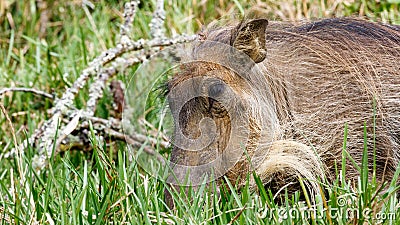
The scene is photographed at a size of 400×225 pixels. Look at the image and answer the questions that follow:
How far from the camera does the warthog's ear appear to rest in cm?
218

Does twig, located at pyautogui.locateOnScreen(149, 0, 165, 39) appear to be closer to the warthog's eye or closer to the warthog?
the warthog

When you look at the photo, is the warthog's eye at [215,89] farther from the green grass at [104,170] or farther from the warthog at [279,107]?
the green grass at [104,170]

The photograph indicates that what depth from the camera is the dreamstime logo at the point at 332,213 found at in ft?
6.33

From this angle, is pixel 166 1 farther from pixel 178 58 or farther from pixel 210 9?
pixel 178 58

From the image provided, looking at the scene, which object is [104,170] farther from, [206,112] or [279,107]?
[279,107]

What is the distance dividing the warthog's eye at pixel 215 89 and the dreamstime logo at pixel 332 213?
380mm

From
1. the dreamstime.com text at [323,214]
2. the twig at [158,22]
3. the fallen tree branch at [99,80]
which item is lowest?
the dreamstime.com text at [323,214]

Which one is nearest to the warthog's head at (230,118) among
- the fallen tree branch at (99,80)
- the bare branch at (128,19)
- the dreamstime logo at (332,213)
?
the dreamstime logo at (332,213)

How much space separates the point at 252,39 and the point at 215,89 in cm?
19

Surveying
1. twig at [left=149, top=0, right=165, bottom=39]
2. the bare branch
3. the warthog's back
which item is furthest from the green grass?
the bare branch

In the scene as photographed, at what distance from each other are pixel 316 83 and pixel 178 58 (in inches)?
19.2

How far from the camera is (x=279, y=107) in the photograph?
229cm

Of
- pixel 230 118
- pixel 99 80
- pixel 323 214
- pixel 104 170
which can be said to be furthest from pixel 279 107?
pixel 99 80

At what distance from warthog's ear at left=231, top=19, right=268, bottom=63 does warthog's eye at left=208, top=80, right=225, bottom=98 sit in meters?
0.13
